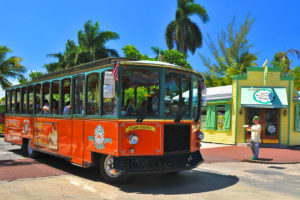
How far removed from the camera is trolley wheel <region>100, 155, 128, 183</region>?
675 centimetres

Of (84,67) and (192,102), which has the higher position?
(84,67)

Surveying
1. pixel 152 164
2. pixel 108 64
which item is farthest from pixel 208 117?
pixel 108 64

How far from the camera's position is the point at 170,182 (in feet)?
23.8

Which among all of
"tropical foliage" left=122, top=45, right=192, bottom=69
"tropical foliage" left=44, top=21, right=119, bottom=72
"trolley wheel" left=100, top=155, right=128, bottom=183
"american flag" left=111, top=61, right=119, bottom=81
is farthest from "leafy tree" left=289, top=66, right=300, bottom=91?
"american flag" left=111, top=61, right=119, bottom=81

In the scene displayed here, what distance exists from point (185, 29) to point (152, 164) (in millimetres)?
32893

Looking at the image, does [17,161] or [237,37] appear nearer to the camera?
[17,161]

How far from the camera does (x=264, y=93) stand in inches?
650

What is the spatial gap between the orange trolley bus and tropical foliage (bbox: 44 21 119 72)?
22613mm

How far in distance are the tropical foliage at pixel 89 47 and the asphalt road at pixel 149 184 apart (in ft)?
72.6

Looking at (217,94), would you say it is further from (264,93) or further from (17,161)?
(17,161)

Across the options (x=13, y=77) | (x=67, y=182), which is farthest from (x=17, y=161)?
(x=13, y=77)

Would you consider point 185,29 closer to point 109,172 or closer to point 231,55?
point 231,55

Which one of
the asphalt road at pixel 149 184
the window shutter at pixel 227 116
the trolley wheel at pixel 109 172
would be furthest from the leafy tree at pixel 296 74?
the trolley wheel at pixel 109 172

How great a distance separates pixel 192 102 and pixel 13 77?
24452 millimetres
